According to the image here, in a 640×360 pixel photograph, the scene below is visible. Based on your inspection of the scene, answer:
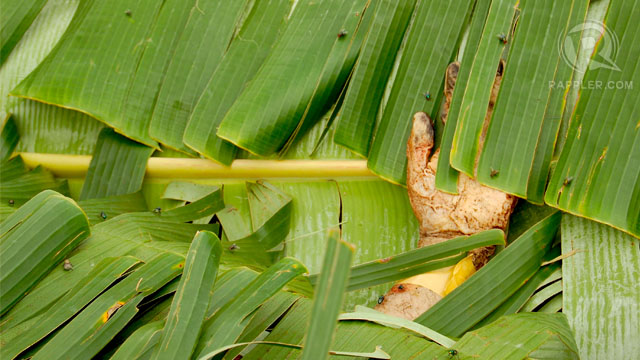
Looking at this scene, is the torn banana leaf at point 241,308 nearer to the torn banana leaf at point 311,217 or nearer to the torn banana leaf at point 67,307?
the torn banana leaf at point 67,307

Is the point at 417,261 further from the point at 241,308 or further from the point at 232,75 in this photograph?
the point at 232,75

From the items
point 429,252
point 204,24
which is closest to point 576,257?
point 429,252

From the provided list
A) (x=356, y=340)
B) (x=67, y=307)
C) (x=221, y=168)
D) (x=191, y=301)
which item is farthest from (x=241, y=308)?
(x=221, y=168)

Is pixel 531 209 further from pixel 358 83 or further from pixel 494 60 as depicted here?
pixel 358 83

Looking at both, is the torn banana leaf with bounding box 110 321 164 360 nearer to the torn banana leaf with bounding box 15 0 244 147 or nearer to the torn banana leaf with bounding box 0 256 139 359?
the torn banana leaf with bounding box 0 256 139 359

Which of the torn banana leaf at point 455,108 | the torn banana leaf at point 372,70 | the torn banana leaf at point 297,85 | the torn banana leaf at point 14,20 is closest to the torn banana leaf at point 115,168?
the torn banana leaf at point 297,85

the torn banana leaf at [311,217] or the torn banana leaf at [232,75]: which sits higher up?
the torn banana leaf at [232,75]

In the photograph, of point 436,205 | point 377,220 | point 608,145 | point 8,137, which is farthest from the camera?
point 8,137

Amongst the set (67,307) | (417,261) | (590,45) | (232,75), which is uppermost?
(590,45)
